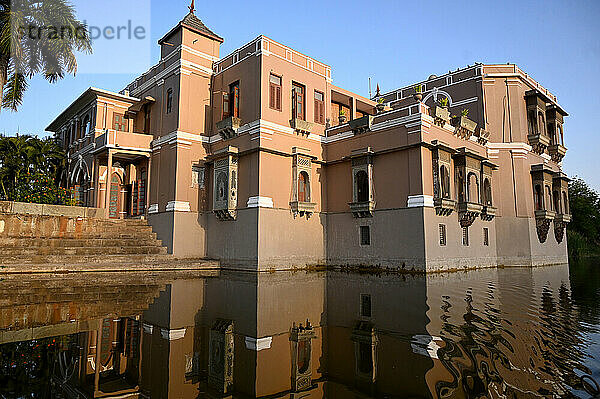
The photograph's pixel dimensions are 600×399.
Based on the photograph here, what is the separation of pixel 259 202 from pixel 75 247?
26.1 ft

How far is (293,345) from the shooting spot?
586 cm

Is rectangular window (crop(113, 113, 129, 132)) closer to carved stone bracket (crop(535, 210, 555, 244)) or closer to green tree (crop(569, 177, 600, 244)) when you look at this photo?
carved stone bracket (crop(535, 210, 555, 244))

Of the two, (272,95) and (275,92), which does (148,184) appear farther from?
(275,92)

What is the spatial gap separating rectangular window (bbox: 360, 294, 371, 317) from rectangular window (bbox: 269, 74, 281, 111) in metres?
11.5

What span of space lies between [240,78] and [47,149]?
57.0ft

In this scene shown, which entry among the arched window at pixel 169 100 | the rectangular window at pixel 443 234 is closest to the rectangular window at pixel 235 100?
the arched window at pixel 169 100

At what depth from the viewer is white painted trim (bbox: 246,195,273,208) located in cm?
1788

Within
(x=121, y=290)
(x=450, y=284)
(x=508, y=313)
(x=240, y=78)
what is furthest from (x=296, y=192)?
(x=508, y=313)

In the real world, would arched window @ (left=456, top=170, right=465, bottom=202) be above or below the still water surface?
above

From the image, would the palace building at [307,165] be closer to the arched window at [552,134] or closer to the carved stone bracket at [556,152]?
the carved stone bracket at [556,152]

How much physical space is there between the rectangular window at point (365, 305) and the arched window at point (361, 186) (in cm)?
906

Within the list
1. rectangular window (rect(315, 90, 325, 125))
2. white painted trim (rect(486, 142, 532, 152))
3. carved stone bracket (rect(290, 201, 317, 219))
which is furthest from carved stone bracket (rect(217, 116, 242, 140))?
white painted trim (rect(486, 142, 532, 152))

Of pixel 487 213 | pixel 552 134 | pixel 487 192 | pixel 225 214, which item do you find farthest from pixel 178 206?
pixel 552 134

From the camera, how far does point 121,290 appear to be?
11.1 meters
